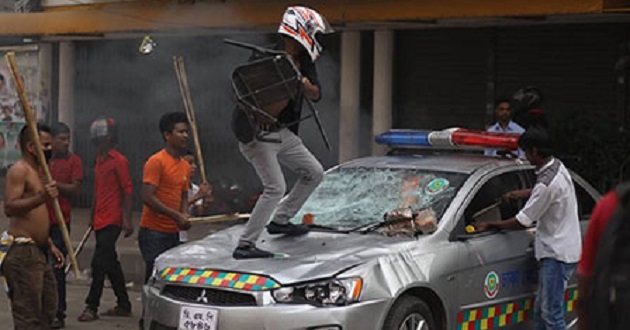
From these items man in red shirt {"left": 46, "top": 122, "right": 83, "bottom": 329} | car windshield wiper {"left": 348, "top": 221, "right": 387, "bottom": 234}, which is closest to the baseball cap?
man in red shirt {"left": 46, "top": 122, "right": 83, "bottom": 329}

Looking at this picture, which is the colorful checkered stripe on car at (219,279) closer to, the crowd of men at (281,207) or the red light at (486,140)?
the crowd of men at (281,207)

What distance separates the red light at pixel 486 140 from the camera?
26.3 feet

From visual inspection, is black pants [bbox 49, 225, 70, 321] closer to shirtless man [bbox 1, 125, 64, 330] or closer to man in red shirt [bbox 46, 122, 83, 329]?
man in red shirt [bbox 46, 122, 83, 329]

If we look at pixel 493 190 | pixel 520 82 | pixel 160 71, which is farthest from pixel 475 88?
pixel 493 190

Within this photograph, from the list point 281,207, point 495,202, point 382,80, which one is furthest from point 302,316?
point 382,80

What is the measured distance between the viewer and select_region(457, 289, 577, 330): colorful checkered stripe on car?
23.2 feet

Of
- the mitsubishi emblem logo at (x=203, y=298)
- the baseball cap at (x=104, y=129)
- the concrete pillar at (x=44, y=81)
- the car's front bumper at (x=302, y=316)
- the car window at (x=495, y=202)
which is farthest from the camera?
the concrete pillar at (x=44, y=81)

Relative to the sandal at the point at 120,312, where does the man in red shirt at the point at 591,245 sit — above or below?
above

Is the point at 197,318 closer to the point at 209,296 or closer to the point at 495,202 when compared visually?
the point at 209,296

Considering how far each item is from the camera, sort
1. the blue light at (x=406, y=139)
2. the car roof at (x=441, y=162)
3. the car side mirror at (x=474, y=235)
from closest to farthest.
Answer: the car side mirror at (x=474, y=235) → the car roof at (x=441, y=162) → the blue light at (x=406, y=139)

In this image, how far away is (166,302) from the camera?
6.81 m

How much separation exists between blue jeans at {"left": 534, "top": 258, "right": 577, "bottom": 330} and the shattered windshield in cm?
75

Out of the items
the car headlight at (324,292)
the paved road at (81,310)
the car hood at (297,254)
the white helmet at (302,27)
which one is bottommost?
the paved road at (81,310)

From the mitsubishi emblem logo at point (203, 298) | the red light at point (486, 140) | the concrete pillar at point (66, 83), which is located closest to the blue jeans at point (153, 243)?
the mitsubishi emblem logo at point (203, 298)
